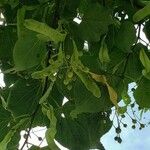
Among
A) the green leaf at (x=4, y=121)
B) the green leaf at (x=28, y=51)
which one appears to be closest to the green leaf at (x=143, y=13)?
the green leaf at (x=28, y=51)

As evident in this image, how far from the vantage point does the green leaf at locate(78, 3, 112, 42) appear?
1448 millimetres

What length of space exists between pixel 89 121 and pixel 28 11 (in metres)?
0.35

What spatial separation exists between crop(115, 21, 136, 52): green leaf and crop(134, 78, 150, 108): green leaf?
0.41 feet

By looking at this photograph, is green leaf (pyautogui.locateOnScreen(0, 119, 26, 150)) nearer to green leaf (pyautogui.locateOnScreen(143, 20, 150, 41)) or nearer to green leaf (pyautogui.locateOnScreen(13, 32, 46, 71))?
green leaf (pyautogui.locateOnScreen(13, 32, 46, 71))

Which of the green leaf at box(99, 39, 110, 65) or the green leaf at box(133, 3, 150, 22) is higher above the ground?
the green leaf at box(133, 3, 150, 22)

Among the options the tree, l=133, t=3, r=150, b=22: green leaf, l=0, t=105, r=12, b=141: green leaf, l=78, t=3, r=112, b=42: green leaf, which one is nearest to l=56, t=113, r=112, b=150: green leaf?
the tree

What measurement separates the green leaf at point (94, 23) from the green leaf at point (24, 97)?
0.22 m

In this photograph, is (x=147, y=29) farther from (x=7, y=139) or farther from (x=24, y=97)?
(x=7, y=139)

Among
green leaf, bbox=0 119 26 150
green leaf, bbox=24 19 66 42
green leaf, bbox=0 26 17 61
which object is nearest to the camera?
green leaf, bbox=24 19 66 42

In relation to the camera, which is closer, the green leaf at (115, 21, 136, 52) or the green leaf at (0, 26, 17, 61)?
the green leaf at (115, 21, 136, 52)

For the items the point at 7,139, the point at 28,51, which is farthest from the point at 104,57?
the point at 7,139

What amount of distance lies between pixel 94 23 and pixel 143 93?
0.72ft

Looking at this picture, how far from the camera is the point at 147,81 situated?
143 centimetres

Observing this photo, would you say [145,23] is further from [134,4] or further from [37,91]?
[37,91]
